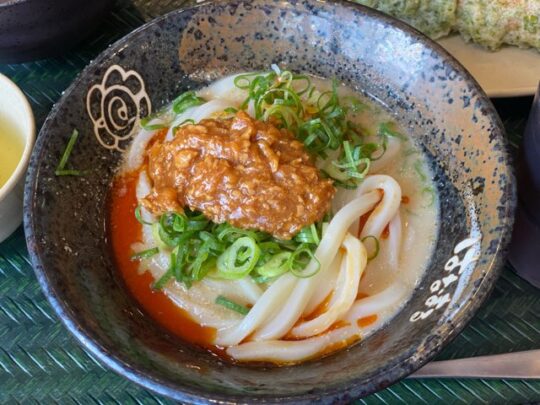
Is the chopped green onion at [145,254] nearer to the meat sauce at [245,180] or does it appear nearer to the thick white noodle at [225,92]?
the meat sauce at [245,180]

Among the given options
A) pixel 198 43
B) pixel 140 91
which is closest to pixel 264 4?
pixel 198 43

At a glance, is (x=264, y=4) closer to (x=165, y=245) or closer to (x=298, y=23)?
(x=298, y=23)

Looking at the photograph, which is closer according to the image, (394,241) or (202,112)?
(394,241)

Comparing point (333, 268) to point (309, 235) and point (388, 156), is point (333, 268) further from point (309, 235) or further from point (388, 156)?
point (388, 156)

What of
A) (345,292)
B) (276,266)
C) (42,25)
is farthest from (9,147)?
(345,292)

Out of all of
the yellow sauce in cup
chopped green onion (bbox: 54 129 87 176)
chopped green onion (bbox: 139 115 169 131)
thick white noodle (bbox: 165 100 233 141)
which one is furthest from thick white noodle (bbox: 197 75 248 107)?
the yellow sauce in cup
